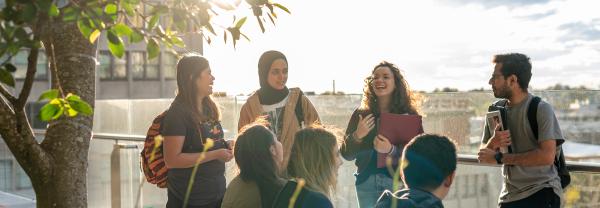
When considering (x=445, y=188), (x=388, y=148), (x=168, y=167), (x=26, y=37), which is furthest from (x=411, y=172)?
(x=168, y=167)

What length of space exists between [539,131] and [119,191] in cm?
513

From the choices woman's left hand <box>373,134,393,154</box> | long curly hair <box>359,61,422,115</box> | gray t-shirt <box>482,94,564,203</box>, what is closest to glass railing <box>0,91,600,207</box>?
gray t-shirt <box>482,94,564,203</box>

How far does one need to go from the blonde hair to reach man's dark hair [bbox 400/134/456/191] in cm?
57

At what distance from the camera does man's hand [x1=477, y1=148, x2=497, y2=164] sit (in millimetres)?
4340

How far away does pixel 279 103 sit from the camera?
5.16 m

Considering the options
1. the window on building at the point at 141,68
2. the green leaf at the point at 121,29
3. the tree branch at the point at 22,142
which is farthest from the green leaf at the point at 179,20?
the window on building at the point at 141,68

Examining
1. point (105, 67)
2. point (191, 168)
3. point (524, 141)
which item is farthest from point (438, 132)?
point (105, 67)

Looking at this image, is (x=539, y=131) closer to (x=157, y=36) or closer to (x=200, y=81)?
(x=200, y=81)

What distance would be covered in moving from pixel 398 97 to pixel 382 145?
0.36 m

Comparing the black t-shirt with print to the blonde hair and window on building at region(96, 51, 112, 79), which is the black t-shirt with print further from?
window on building at region(96, 51, 112, 79)

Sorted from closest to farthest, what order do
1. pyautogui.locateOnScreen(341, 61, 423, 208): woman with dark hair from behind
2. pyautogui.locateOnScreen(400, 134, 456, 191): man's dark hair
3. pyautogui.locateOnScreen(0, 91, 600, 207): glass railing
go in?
pyautogui.locateOnScreen(400, 134, 456, 191): man's dark hair < pyautogui.locateOnScreen(341, 61, 423, 208): woman with dark hair from behind < pyautogui.locateOnScreen(0, 91, 600, 207): glass railing

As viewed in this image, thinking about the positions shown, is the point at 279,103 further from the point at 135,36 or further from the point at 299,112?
the point at 135,36

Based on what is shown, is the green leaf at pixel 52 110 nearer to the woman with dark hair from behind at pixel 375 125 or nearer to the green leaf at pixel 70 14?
the green leaf at pixel 70 14

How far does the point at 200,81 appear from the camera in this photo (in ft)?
15.4
